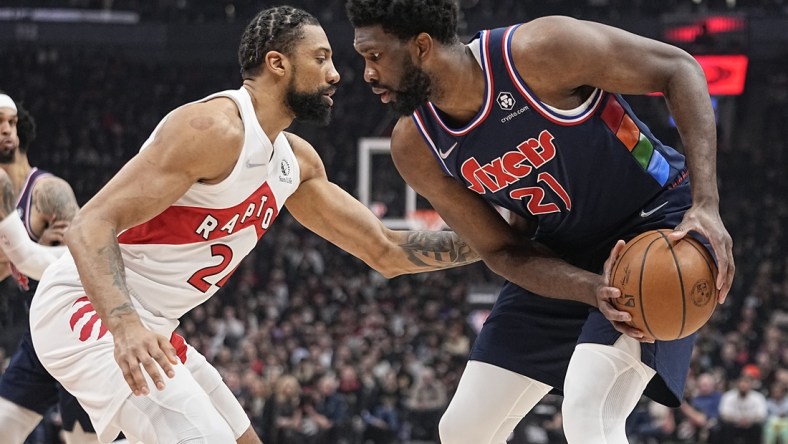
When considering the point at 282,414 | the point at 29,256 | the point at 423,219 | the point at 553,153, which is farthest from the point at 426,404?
the point at 553,153

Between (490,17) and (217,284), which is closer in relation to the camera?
(217,284)

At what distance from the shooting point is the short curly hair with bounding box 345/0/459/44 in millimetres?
3510

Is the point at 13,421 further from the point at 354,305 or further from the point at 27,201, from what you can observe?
the point at 354,305

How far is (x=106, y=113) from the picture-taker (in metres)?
20.5

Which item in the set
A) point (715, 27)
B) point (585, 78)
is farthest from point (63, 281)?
point (715, 27)

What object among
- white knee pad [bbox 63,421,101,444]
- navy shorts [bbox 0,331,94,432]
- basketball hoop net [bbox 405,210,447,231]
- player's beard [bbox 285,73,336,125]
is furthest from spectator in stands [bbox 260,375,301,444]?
player's beard [bbox 285,73,336,125]

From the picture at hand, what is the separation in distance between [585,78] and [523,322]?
3.37ft

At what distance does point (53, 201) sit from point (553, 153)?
296 cm

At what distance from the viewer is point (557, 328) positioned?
387 cm

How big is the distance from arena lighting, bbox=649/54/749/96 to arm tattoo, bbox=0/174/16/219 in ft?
34.9

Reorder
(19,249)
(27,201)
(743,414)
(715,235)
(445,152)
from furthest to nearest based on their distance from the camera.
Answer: (743,414)
(27,201)
(19,249)
(445,152)
(715,235)

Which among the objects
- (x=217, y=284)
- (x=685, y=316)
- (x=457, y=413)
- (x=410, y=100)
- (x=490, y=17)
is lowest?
(x=490, y=17)

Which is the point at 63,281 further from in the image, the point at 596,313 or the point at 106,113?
the point at 106,113

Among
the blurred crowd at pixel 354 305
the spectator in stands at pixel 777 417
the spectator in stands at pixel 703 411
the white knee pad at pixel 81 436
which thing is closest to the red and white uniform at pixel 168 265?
the white knee pad at pixel 81 436
